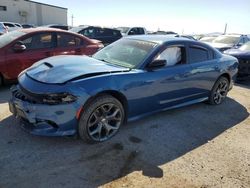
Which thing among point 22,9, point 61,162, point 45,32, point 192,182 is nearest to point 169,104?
point 192,182

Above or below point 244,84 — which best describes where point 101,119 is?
above

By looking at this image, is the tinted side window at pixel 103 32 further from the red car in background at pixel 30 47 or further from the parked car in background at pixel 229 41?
the red car in background at pixel 30 47

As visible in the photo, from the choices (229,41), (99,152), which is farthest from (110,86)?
(229,41)

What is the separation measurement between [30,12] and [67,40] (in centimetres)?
3594

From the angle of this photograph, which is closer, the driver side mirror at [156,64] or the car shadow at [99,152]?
the car shadow at [99,152]

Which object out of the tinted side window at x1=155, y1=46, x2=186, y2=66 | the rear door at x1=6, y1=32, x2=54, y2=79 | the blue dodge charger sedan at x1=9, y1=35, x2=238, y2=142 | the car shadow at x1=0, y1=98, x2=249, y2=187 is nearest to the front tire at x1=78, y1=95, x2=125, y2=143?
the blue dodge charger sedan at x1=9, y1=35, x2=238, y2=142

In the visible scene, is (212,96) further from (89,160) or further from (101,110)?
(89,160)

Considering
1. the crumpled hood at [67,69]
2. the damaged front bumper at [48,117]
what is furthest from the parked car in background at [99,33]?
the damaged front bumper at [48,117]

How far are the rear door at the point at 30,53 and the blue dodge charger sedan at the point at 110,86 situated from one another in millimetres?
1859

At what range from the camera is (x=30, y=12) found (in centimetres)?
3869

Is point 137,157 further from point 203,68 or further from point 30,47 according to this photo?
point 30,47

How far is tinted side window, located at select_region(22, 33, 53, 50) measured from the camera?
6.13 m

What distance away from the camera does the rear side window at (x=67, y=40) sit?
6.62m

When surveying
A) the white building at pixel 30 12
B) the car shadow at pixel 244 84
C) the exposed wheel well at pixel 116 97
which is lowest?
the car shadow at pixel 244 84
